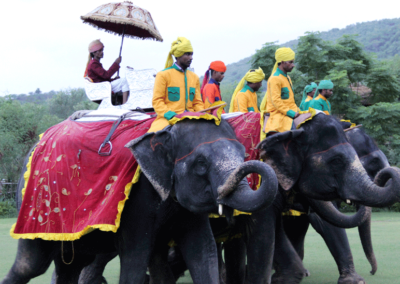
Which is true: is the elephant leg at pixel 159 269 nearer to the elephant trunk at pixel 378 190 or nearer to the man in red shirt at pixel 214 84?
the elephant trunk at pixel 378 190

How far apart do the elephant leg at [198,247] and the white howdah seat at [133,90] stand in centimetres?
175

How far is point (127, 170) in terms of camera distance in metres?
3.75

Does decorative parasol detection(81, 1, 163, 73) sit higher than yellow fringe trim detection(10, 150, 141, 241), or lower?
higher

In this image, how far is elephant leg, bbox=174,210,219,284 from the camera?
3611 millimetres

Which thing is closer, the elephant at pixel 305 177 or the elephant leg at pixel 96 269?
the elephant at pixel 305 177

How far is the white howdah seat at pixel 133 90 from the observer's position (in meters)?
5.21

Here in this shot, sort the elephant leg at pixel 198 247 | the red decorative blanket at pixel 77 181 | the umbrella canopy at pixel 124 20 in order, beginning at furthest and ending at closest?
the umbrella canopy at pixel 124 20 → the red decorative blanket at pixel 77 181 → the elephant leg at pixel 198 247

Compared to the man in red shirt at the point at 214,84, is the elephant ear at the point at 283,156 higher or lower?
lower

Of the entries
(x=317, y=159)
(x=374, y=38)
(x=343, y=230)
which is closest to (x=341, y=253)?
(x=343, y=230)

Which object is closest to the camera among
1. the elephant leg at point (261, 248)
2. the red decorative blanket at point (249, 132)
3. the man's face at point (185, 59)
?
the man's face at point (185, 59)

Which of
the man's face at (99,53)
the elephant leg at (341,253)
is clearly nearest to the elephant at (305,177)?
the elephant leg at (341,253)

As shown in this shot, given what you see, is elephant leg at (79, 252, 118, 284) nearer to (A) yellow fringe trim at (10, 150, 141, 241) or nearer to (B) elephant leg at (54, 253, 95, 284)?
(B) elephant leg at (54, 253, 95, 284)

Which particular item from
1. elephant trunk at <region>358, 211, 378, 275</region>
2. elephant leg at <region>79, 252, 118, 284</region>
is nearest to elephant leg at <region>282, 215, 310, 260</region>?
elephant trunk at <region>358, 211, 378, 275</region>

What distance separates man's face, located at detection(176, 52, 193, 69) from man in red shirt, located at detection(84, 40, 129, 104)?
1276 millimetres
